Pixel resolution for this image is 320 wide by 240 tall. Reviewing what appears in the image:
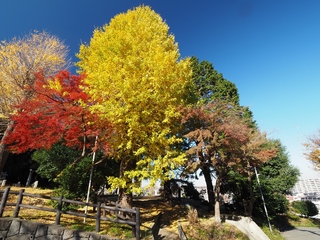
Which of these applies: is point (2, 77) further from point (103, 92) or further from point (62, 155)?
point (103, 92)

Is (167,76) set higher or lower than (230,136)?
higher

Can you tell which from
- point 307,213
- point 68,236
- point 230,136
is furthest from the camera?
point 307,213

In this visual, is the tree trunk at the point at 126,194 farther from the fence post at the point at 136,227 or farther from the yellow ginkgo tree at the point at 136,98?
the fence post at the point at 136,227

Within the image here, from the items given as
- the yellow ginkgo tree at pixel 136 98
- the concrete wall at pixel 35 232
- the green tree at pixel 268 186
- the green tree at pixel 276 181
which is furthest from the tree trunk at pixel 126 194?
the green tree at pixel 276 181

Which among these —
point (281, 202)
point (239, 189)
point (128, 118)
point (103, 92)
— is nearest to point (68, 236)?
point (128, 118)

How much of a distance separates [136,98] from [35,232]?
20.5 ft

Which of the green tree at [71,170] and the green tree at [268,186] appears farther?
the green tree at [268,186]

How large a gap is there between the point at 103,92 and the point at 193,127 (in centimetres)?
586

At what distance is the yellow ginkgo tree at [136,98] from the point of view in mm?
7836

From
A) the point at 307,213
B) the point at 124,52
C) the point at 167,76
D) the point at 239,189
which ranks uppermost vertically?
the point at 124,52

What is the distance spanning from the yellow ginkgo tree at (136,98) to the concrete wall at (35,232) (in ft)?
6.80

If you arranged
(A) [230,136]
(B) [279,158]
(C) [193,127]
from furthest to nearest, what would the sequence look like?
(B) [279,158] → (C) [193,127] → (A) [230,136]

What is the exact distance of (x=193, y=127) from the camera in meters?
11.5

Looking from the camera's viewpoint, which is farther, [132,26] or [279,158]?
[279,158]
